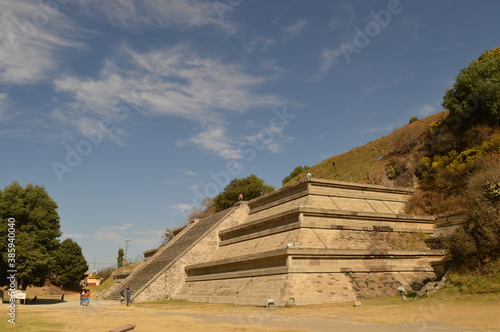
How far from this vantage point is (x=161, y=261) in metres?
33.2

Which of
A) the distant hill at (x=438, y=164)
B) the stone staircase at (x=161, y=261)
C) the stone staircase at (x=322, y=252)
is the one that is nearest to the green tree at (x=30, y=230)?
the stone staircase at (x=161, y=261)

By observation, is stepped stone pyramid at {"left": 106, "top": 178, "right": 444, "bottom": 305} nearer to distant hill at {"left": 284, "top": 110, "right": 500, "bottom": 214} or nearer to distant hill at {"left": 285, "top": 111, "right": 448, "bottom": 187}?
distant hill at {"left": 284, "top": 110, "right": 500, "bottom": 214}

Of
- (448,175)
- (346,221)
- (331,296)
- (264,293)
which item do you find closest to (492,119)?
(448,175)

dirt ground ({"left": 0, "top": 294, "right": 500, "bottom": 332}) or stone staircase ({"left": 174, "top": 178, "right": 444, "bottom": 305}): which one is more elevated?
stone staircase ({"left": 174, "top": 178, "right": 444, "bottom": 305})

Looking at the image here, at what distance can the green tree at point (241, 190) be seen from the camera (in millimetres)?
54781

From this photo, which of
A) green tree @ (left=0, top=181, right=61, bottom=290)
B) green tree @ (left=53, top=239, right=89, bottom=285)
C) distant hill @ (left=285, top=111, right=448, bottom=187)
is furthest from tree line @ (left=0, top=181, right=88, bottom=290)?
distant hill @ (left=285, top=111, right=448, bottom=187)

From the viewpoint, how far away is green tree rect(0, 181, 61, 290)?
2659 centimetres

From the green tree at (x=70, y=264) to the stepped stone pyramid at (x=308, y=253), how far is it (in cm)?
1974

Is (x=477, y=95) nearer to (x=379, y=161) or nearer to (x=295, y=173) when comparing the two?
(x=379, y=161)

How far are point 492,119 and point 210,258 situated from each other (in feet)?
80.4

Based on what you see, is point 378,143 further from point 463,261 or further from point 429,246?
point 463,261

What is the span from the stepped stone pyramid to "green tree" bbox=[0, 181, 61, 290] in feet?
22.8

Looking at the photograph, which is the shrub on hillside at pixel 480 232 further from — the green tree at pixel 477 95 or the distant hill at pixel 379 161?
the distant hill at pixel 379 161

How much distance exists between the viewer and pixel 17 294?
79.4 ft
